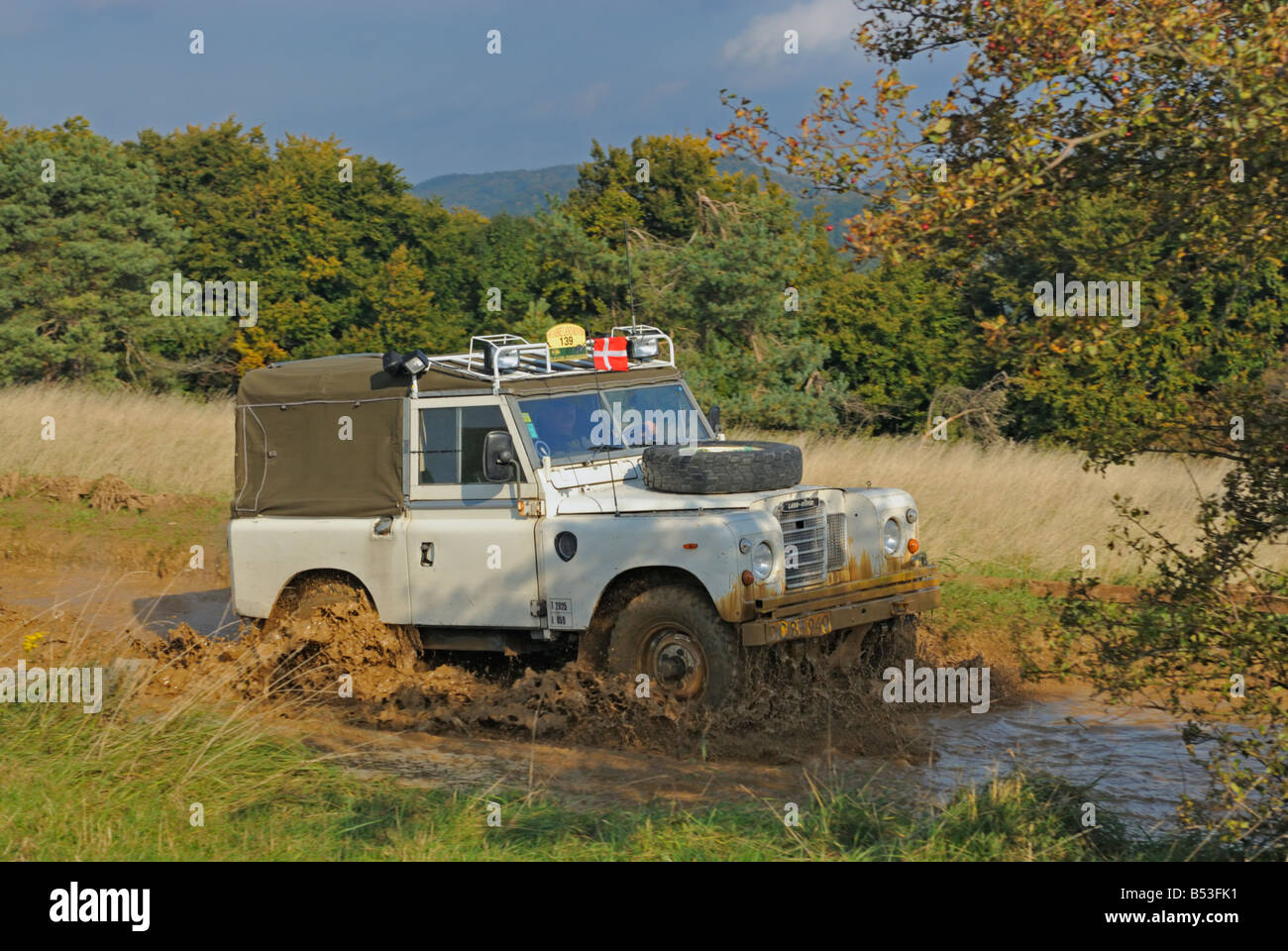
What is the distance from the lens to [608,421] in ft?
31.1

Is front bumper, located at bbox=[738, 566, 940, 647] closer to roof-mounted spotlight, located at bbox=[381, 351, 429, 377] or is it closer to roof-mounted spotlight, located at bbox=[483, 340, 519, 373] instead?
roof-mounted spotlight, located at bbox=[483, 340, 519, 373]

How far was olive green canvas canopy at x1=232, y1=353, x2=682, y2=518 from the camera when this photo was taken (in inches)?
372

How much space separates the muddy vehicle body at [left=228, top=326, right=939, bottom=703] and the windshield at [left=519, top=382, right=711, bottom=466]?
2 centimetres

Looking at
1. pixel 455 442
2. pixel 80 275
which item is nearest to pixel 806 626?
pixel 455 442

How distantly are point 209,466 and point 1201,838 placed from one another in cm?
1682

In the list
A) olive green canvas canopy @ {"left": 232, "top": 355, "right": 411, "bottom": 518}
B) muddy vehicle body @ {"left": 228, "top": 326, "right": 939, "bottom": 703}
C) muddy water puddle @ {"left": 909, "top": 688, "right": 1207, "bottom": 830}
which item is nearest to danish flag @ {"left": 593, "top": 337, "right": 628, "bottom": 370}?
muddy vehicle body @ {"left": 228, "top": 326, "right": 939, "bottom": 703}

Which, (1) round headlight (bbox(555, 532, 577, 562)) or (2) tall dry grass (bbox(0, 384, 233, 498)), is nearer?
(1) round headlight (bbox(555, 532, 577, 562))

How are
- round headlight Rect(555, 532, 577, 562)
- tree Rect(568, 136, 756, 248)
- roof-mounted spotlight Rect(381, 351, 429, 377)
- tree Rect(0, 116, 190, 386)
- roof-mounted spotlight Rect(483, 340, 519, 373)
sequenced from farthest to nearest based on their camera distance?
1. tree Rect(0, 116, 190, 386)
2. tree Rect(568, 136, 756, 248)
3. roof-mounted spotlight Rect(381, 351, 429, 377)
4. roof-mounted spotlight Rect(483, 340, 519, 373)
5. round headlight Rect(555, 532, 577, 562)

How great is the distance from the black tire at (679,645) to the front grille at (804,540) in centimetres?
56

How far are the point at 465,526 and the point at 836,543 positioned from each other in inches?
97.6

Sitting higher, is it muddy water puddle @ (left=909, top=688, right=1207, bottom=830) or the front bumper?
the front bumper

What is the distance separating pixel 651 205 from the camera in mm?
31859

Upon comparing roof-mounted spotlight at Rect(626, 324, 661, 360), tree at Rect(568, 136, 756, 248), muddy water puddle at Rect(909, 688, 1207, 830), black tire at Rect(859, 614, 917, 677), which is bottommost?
muddy water puddle at Rect(909, 688, 1207, 830)

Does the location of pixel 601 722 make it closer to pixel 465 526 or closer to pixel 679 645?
pixel 679 645
